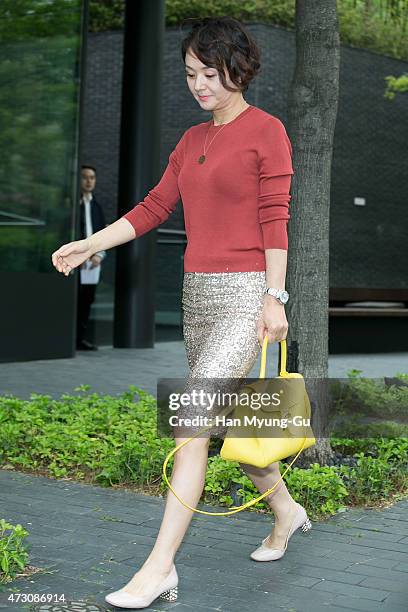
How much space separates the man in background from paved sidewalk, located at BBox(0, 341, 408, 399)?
1.32 feet

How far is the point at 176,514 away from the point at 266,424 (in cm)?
46

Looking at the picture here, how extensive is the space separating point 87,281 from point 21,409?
625cm

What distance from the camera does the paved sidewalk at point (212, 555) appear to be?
13.2 ft

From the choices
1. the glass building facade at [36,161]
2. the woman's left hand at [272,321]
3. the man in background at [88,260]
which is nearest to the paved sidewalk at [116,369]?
the man in background at [88,260]

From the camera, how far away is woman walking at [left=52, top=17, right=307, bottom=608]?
12.8 feet

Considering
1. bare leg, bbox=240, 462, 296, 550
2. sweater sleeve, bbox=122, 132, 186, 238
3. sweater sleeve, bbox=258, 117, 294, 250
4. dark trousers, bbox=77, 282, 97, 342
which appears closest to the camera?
sweater sleeve, bbox=258, 117, 294, 250

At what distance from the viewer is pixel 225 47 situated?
12.8 feet

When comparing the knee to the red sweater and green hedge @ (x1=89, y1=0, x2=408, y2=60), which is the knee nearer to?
the red sweater

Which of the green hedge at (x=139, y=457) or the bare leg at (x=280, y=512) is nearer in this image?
the bare leg at (x=280, y=512)

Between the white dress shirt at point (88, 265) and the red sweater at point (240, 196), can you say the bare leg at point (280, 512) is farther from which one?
the white dress shirt at point (88, 265)

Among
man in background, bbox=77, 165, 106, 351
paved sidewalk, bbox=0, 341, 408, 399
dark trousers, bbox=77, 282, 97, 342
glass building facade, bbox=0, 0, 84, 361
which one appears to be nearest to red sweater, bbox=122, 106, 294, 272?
paved sidewalk, bbox=0, 341, 408, 399

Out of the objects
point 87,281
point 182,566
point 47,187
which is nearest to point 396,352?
point 87,281

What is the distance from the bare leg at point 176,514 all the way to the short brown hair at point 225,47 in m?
1.32

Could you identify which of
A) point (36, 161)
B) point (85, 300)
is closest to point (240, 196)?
point (36, 161)
